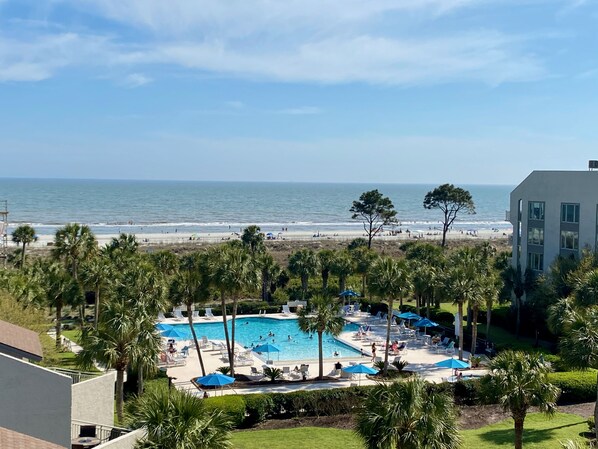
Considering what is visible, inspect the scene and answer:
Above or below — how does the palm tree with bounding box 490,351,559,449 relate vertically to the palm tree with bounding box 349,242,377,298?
below

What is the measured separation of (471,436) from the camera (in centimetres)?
2238

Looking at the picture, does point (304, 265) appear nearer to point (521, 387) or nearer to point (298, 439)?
point (298, 439)

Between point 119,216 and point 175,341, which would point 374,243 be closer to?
point 175,341

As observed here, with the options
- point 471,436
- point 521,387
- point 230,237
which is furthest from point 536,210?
point 230,237

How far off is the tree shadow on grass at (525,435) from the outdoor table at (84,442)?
1357 cm

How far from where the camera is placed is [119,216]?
147 m

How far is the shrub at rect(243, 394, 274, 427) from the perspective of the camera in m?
23.9

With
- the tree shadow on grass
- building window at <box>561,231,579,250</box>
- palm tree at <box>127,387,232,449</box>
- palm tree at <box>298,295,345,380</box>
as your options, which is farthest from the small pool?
palm tree at <box>127,387,232,449</box>

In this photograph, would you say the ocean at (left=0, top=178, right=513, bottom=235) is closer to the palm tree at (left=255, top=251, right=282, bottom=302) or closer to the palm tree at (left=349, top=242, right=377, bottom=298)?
the palm tree at (left=255, top=251, right=282, bottom=302)

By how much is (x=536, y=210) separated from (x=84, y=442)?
3755 centimetres

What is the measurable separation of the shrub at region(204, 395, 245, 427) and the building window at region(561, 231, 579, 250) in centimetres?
2770

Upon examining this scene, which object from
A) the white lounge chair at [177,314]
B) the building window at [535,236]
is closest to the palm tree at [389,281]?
the building window at [535,236]

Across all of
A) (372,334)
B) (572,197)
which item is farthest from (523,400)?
(572,197)

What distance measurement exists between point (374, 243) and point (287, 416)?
241 feet
